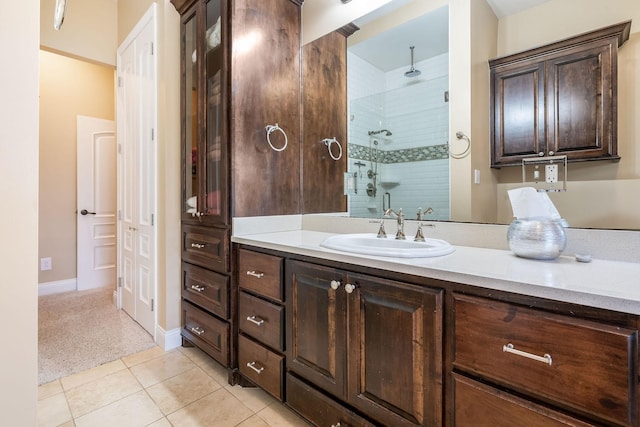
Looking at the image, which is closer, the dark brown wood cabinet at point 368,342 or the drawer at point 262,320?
the dark brown wood cabinet at point 368,342

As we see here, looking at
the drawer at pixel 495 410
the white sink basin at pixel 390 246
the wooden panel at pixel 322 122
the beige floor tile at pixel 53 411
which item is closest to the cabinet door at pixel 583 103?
the white sink basin at pixel 390 246

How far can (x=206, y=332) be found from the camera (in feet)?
6.44

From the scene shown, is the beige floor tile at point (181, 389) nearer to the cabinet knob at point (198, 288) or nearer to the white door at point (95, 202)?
the cabinet knob at point (198, 288)

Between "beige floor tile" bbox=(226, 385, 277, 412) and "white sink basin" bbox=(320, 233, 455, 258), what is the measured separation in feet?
3.10

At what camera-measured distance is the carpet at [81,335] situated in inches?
79.5

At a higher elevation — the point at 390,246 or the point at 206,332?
the point at 390,246

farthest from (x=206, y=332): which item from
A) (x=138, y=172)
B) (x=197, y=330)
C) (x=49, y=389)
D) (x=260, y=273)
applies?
(x=138, y=172)

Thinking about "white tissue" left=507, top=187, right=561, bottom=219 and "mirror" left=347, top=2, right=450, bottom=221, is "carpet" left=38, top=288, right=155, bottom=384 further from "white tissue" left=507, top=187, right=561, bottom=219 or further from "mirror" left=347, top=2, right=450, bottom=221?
"white tissue" left=507, top=187, right=561, bottom=219

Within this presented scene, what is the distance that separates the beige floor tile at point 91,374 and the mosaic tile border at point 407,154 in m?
2.04

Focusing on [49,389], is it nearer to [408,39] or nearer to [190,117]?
[190,117]

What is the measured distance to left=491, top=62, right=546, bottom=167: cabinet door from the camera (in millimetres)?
1275

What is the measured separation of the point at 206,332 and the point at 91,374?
0.72m

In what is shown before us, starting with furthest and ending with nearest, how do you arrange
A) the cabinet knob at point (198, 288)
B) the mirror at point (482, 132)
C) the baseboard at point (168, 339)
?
the baseboard at point (168, 339) → the cabinet knob at point (198, 288) → the mirror at point (482, 132)

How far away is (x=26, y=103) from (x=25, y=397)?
3.27 ft
